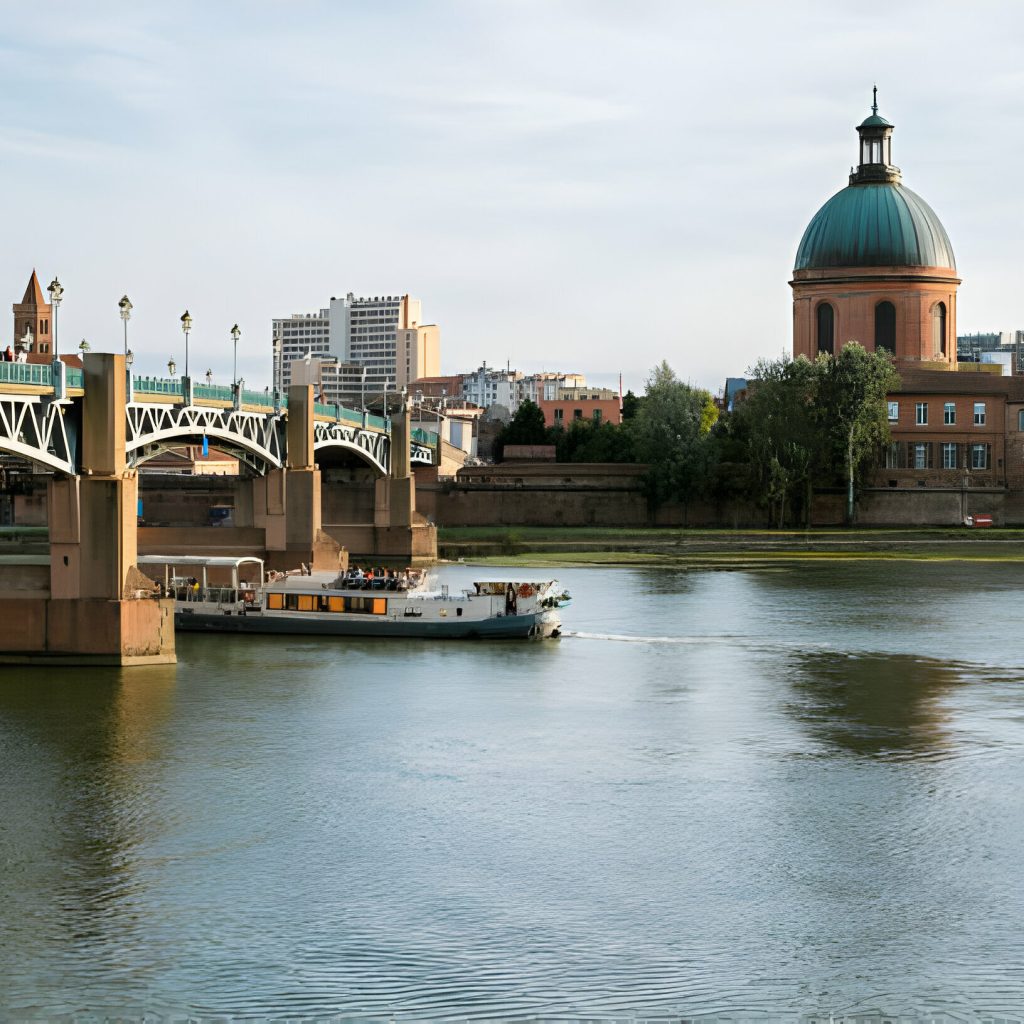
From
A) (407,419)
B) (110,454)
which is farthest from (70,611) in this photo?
(407,419)

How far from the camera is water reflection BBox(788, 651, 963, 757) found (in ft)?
110

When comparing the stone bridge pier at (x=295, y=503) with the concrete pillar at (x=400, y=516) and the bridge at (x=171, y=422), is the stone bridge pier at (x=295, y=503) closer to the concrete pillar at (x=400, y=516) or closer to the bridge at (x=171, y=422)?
the bridge at (x=171, y=422)

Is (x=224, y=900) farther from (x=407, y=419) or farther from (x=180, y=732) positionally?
(x=407, y=419)

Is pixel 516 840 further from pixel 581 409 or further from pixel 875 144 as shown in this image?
pixel 581 409

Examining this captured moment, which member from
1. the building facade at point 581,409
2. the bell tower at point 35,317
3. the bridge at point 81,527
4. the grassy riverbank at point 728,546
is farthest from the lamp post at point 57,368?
the building facade at point 581,409

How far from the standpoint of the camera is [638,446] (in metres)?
99.6

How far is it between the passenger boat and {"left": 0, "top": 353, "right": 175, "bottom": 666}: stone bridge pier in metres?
7.00

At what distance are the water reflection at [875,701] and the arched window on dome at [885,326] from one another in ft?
204

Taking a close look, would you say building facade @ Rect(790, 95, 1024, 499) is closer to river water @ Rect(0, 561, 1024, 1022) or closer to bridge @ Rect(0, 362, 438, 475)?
bridge @ Rect(0, 362, 438, 475)

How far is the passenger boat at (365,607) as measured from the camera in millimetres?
50969

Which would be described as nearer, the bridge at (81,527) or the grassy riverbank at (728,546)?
the bridge at (81,527)

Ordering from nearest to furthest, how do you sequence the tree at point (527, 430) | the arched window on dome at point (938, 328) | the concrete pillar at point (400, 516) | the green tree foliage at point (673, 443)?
the concrete pillar at point (400, 516), the green tree foliage at point (673, 443), the arched window on dome at point (938, 328), the tree at point (527, 430)

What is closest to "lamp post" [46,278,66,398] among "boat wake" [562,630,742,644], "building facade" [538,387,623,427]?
"boat wake" [562,630,742,644]

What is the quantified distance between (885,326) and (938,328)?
348 centimetres
